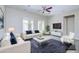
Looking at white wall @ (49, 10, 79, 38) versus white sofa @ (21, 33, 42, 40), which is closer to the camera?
white wall @ (49, 10, 79, 38)

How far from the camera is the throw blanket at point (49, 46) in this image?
218cm

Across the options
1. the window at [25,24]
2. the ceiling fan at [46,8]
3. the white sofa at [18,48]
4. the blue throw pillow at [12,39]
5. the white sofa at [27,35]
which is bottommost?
the white sofa at [18,48]

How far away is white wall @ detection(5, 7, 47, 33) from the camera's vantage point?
6.77 feet

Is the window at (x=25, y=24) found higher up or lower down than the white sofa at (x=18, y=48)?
higher up

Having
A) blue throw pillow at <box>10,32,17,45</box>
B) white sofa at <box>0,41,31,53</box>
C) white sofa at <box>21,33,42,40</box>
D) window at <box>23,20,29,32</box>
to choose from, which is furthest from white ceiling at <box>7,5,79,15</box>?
white sofa at <box>0,41,31,53</box>

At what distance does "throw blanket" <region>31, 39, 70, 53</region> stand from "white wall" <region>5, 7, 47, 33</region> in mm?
514

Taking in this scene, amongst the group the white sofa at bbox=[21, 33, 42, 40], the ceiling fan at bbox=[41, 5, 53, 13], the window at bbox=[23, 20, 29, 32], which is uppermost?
the ceiling fan at bbox=[41, 5, 53, 13]

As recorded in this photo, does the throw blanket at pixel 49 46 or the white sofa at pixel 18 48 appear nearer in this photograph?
the white sofa at pixel 18 48

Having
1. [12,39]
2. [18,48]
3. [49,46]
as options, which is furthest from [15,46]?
[49,46]

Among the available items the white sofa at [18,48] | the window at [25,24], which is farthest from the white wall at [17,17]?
the white sofa at [18,48]

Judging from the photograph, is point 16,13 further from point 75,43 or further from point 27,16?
point 75,43

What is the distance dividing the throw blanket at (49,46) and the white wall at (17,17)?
514mm

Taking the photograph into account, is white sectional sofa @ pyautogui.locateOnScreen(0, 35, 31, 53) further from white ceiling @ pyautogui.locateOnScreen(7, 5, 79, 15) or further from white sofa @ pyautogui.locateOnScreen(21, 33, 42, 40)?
white ceiling @ pyautogui.locateOnScreen(7, 5, 79, 15)

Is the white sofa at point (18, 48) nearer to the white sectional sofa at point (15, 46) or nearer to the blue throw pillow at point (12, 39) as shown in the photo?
the white sectional sofa at point (15, 46)
